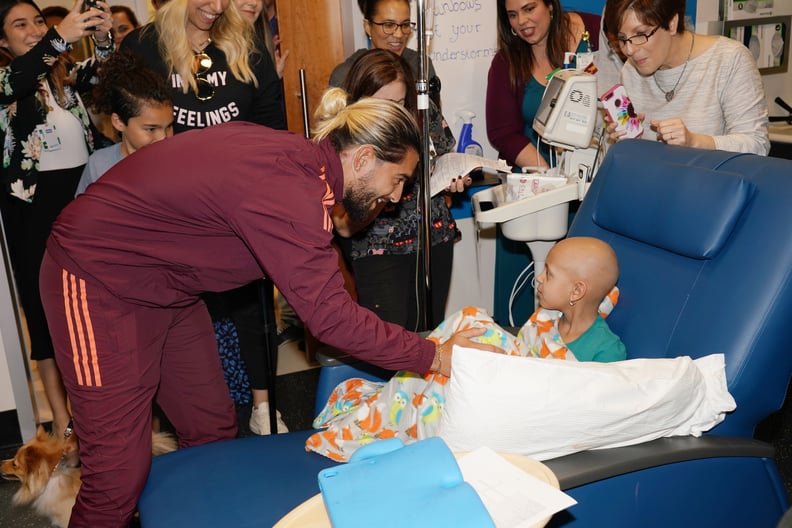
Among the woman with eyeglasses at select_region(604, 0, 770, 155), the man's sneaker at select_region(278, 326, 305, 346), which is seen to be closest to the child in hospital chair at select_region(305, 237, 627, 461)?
the woman with eyeglasses at select_region(604, 0, 770, 155)

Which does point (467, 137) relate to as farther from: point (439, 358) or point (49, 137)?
point (439, 358)

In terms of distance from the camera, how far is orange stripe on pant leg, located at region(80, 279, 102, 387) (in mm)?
1578

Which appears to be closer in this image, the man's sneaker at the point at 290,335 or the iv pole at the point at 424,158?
the iv pole at the point at 424,158

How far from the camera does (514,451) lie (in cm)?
133

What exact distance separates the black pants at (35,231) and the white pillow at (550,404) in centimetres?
166

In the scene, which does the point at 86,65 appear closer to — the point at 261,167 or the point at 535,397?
the point at 261,167

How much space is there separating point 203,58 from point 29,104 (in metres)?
0.56

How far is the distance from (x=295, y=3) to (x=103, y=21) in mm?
848

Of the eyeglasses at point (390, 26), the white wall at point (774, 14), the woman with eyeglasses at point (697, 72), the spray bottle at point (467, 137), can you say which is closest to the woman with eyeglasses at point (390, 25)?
the eyeglasses at point (390, 26)

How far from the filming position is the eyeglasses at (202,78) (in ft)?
7.61

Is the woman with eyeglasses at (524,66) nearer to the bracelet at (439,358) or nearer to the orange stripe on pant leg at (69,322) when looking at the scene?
the bracelet at (439,358)

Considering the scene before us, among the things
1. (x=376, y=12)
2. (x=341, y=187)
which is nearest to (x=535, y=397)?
(x=341, y=187)

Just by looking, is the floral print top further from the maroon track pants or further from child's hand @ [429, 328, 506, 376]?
child's hand @ [429, 328, 506, 376]

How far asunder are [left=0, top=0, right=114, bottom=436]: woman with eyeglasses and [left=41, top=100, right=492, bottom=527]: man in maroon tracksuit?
0.84 metres
